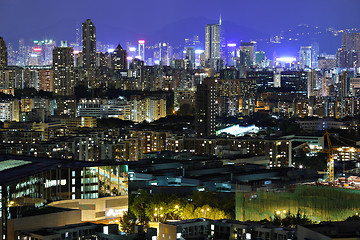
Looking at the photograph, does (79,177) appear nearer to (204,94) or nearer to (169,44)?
(204,94)

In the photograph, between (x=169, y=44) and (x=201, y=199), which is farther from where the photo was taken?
(x=169, y=44)

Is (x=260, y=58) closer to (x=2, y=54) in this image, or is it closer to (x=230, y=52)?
(x=230, y=52)

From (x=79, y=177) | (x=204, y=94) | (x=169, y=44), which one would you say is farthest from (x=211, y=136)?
(x=169, y=44)

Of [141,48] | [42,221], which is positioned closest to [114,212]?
[42,221]

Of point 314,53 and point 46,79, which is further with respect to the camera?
point 314,53

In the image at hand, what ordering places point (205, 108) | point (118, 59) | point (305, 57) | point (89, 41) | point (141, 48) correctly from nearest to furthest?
point (205, 108) < point (89, 41) < point (118, 59) < point (141, 48) < point (305, 57)

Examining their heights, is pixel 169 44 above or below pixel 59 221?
above

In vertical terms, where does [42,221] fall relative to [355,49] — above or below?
below

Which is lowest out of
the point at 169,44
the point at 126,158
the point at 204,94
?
the point at 126,158
